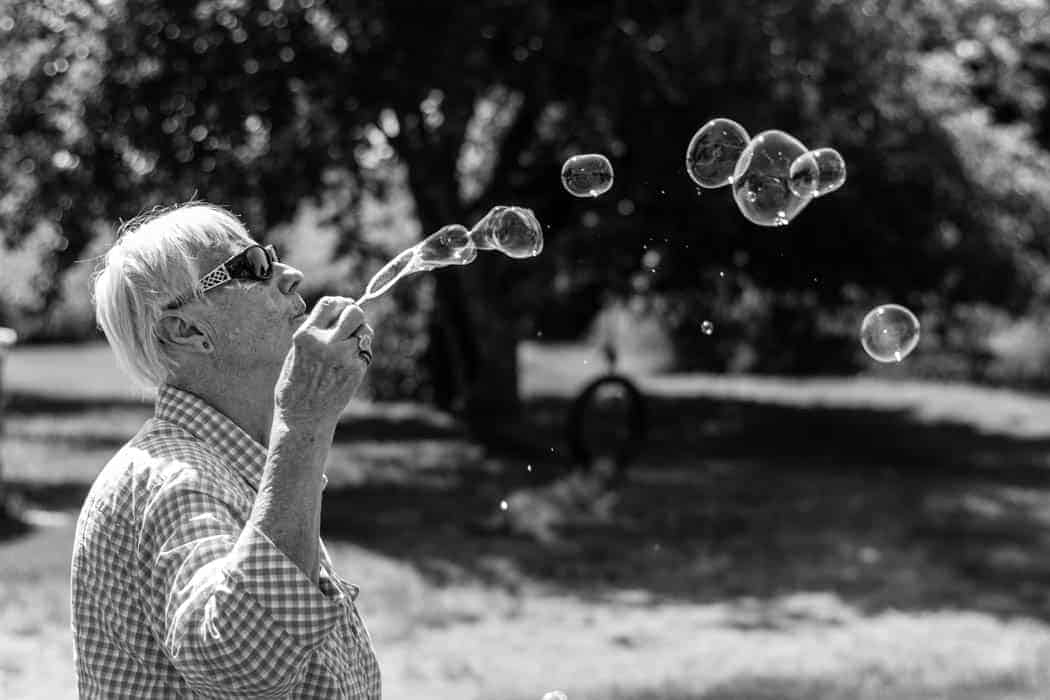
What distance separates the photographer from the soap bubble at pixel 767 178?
164 inches

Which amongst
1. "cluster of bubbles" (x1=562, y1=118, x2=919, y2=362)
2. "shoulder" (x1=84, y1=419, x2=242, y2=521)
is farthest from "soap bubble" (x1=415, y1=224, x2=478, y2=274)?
"cluster of bubbles" (x1=562, y1=118, x2=919, y2=362)

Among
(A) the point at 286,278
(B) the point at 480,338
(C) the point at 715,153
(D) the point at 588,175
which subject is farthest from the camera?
(B) the point at 480,338

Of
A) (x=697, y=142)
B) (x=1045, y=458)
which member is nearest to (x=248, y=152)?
(x=697, y=142)

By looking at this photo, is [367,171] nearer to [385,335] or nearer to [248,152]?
[248,152]

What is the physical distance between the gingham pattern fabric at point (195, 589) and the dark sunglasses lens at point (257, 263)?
8.5 inches

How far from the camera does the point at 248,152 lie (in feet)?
34.0

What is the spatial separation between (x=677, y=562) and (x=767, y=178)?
199 inches

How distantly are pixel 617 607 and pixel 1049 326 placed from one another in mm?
14314

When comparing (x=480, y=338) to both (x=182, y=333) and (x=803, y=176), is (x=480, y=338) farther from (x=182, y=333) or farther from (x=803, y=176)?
(x=182, y=333)

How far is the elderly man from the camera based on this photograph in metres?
1.86

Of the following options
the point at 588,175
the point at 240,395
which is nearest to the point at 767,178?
the point at 588,175

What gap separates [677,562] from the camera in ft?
29.3

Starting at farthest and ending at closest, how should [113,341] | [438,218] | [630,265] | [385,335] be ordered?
[385,335]
[630,265]
[438,218]
[113,341]

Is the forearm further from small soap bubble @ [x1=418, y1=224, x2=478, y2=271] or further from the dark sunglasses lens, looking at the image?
small soap bubble @ [x1=418, y1=224, x2=478, y2=271]
